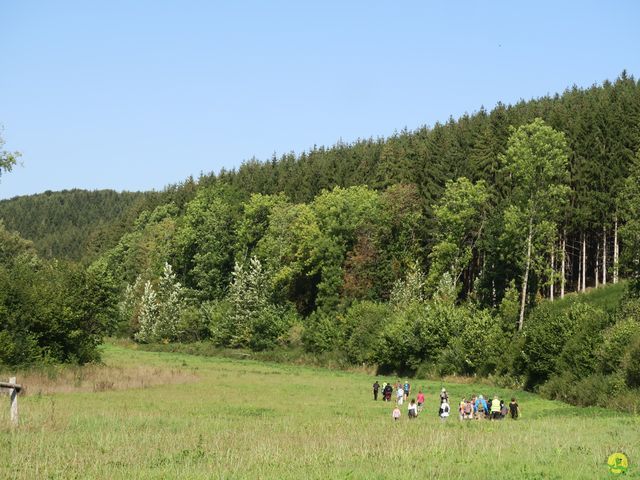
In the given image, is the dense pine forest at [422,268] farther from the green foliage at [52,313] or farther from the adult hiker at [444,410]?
the adult hiker at [444,410]

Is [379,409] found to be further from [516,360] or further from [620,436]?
[516,360]

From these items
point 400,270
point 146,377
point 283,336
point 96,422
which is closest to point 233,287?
point 283,336

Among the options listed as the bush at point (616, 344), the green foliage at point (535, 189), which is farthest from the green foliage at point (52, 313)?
the bush at point (616, 344)

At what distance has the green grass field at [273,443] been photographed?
17672mm

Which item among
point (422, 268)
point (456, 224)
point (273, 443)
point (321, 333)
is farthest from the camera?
point (422, 268)

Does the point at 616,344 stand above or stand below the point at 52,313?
below

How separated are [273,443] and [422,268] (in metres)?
68.5

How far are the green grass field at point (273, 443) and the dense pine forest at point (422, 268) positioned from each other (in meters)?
13.4

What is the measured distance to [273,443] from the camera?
2250 centimetres

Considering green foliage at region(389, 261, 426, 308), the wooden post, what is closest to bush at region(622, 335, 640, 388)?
the wooden post

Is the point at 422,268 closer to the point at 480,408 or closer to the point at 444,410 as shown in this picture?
the point at 480,408

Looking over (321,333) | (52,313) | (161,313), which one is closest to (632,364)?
(52,313)

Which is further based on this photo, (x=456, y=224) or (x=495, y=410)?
(x=456, y=224)

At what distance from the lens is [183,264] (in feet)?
413
